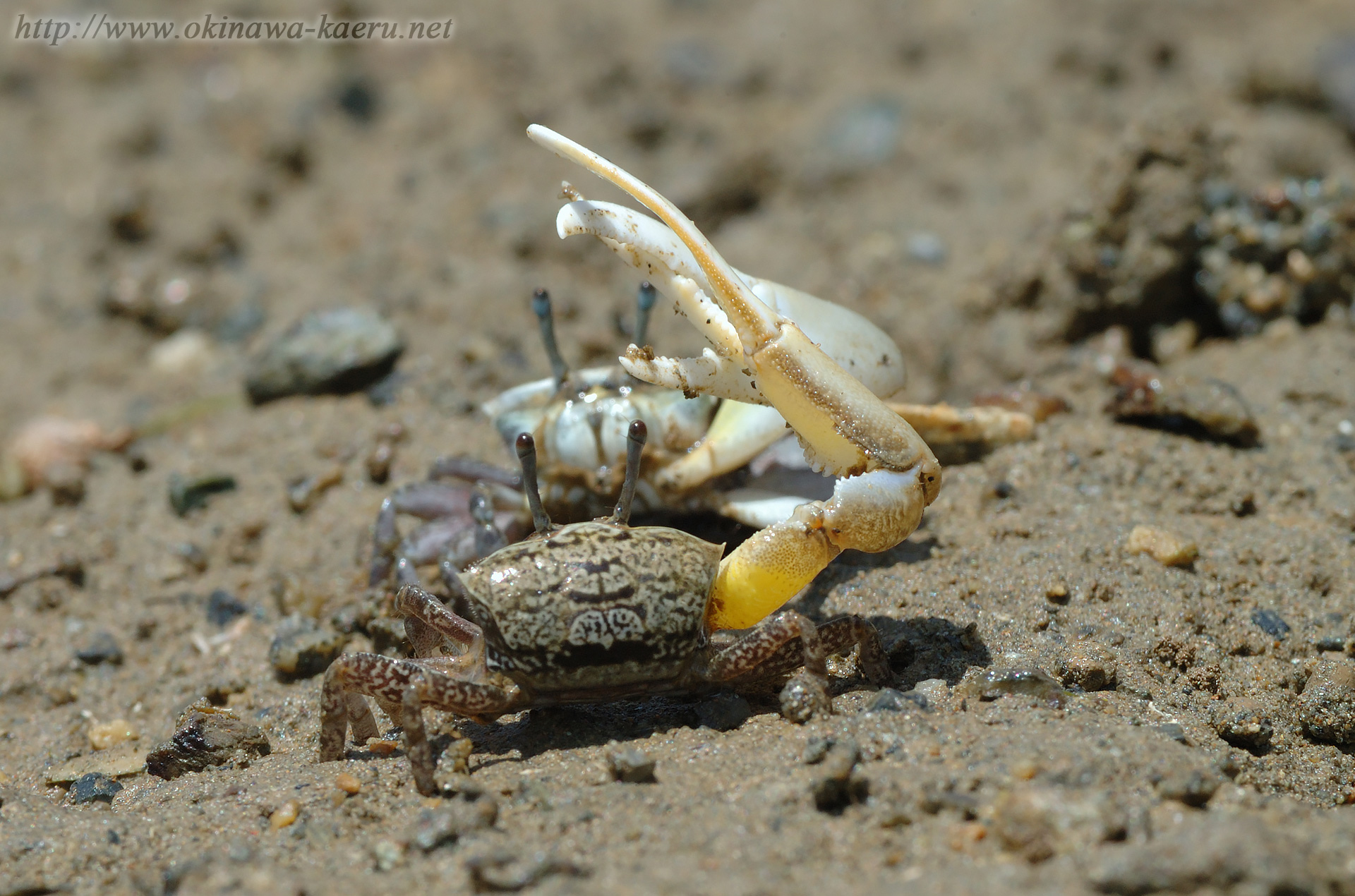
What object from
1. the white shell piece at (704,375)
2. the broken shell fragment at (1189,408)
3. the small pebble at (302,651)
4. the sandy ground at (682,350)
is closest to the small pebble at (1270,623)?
the sandy ground at (682,350)

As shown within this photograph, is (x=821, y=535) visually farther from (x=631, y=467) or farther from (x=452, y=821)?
(x=452, y=821)

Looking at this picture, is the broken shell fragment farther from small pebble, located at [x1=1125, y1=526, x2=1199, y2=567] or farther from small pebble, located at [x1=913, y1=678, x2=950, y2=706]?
small pebble, located at [x1=913, y1=678, x2=950, y2=706]

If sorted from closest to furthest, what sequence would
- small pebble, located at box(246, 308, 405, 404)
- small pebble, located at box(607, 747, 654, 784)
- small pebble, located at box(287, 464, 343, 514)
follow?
small pebble, located at box(607, 747, 654, 784)
small pebble, located at box(287, 464, 343, 514)
small pebble, located at box(246, 308, 405, 404)

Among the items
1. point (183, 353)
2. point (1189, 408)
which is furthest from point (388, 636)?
point (183, 353)

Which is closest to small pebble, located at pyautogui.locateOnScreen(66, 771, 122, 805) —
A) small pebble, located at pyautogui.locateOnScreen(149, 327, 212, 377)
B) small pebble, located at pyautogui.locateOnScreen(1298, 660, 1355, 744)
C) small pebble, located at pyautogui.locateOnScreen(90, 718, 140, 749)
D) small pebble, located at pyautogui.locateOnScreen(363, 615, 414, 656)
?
small pebble, located at pyautogui.locateOnScreen(90, 718, 140, 749)

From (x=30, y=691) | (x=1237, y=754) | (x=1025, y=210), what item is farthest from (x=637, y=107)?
(x=1237, y=754)

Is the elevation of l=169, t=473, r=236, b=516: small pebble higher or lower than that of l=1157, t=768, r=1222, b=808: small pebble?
higher

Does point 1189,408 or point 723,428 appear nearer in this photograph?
point 723,428
